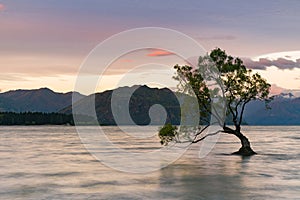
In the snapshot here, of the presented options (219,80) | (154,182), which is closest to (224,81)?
(219,80)

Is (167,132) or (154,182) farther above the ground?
(167,132)

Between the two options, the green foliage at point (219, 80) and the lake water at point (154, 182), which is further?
the green foliage at point (219, 80)

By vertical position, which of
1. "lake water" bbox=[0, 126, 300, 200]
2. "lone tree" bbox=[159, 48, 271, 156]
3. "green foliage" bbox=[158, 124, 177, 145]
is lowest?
"lake water" bbox=[0, 126, 300, 200]

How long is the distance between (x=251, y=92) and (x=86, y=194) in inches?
1478

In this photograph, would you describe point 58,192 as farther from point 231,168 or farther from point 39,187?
point 231,168

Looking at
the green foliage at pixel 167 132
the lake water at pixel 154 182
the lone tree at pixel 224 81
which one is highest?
the lone tree at pixel 224 81

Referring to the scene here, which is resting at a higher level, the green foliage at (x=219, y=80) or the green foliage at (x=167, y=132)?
the green foliage at (x=219, y=80)

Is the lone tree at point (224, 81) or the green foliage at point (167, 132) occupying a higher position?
the lone tree at point (224, 81)

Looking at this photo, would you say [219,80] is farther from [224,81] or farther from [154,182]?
[154,182]

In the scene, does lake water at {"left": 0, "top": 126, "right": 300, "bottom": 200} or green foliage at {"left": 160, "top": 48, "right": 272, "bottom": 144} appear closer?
lake water at {"left": 0, "top": 126, "right": 300, "bottom": 200}

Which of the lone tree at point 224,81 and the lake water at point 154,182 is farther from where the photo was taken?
the lone tree at point 224,81

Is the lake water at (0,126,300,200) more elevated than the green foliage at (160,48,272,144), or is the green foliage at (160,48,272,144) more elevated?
the green foliage at (160,48,272,144)

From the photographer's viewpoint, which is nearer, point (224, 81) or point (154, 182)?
point (154, 182)

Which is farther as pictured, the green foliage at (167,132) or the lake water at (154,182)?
the green foliage at (167,132)
